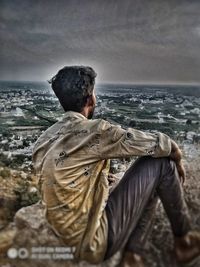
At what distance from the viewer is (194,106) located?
91.0 inches

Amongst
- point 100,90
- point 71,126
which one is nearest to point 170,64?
point 100,90

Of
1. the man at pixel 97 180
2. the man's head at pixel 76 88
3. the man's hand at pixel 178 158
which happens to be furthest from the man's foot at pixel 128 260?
the man's head at pixel 76 88

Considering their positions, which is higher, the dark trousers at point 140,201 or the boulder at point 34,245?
the dark trousers at point 140,201

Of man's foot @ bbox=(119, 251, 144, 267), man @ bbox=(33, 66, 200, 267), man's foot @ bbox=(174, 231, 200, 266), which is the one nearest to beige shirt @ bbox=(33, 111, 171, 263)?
man @ bbox=(33, 66, 200, 267)

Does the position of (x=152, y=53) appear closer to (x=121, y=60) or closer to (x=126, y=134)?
(x=121, y=60)

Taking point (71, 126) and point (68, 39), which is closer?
point (71, 126)

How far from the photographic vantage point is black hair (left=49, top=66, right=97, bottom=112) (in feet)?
6.50

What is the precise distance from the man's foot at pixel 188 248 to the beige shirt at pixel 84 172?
37 centimetres

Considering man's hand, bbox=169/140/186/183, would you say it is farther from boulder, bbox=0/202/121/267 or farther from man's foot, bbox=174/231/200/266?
boulder, bbox=0/202/121/267

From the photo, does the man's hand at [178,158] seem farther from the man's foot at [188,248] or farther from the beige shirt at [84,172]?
the man's foot at [188,248]

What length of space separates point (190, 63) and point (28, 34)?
0.87 meters

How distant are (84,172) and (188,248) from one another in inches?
24.9

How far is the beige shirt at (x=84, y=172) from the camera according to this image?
75.5 inches

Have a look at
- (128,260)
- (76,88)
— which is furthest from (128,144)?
(128,260)
